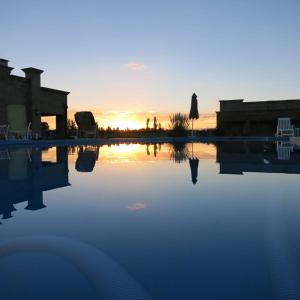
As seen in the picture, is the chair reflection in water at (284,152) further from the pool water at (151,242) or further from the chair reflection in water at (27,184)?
the chair reflection in water at (27,184)

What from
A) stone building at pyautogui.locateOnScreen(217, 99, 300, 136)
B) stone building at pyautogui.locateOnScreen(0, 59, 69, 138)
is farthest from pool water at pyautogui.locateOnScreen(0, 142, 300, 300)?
stone building at pyautogui.locateOnScreen(217, 99, 300, 136)

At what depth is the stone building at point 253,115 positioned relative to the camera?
18.9 meters

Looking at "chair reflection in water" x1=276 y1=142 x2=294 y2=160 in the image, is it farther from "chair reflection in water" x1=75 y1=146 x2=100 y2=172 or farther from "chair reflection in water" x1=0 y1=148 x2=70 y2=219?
"chair reflection in water" x1=0 y1=148 x2=70 y2=219

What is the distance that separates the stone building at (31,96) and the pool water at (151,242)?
11.4 meters

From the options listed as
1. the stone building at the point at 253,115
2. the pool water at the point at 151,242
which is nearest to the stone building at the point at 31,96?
the stone building at the point at 253,115

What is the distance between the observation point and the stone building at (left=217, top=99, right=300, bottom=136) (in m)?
18.9

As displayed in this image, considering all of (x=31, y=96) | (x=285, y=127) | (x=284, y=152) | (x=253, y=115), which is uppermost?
(x=31, y=96)

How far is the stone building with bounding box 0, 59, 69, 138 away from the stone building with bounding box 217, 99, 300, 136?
10444 mm

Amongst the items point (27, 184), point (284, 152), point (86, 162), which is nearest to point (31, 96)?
point (86, 162)

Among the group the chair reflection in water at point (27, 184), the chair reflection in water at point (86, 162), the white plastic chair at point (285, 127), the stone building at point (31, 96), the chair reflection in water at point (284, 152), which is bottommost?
the chair reflection in water at point (27, 184)

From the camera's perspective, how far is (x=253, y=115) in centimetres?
1941

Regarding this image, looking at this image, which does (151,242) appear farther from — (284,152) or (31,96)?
(31,96)

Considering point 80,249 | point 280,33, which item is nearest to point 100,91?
point 280,33

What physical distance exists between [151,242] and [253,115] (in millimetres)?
19119
